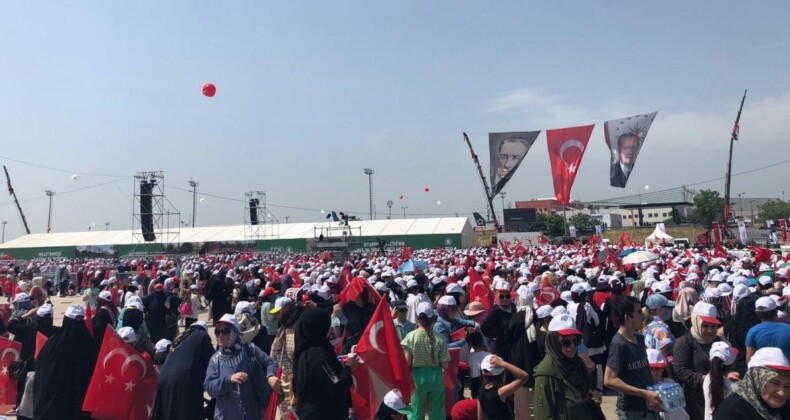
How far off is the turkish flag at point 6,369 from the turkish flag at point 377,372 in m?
3.32

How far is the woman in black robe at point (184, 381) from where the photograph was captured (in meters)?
3.97

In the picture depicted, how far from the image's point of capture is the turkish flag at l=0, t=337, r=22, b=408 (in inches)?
205

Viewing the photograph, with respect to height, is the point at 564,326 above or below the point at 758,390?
above

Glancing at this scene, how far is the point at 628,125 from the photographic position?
20031mm

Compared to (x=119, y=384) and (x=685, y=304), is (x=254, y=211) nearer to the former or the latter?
(x=685, y=304)

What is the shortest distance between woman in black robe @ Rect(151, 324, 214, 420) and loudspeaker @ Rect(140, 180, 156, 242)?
127ft

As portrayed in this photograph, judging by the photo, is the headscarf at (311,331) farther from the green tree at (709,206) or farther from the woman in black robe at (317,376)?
the green tree at (709,206)

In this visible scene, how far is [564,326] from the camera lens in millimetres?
3398

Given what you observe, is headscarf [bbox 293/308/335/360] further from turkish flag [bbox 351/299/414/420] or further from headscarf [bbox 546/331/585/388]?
headscarf [bbox 546/331/585/388]

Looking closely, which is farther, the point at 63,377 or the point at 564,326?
the point at 63,377

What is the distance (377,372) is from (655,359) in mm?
2215

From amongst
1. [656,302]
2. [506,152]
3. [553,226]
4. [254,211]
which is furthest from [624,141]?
[553,226]

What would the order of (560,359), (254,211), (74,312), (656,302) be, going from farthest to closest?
(254,211) < (656,302) < (74,312) < (560,359)

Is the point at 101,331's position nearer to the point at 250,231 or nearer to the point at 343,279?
the point at 343,279
